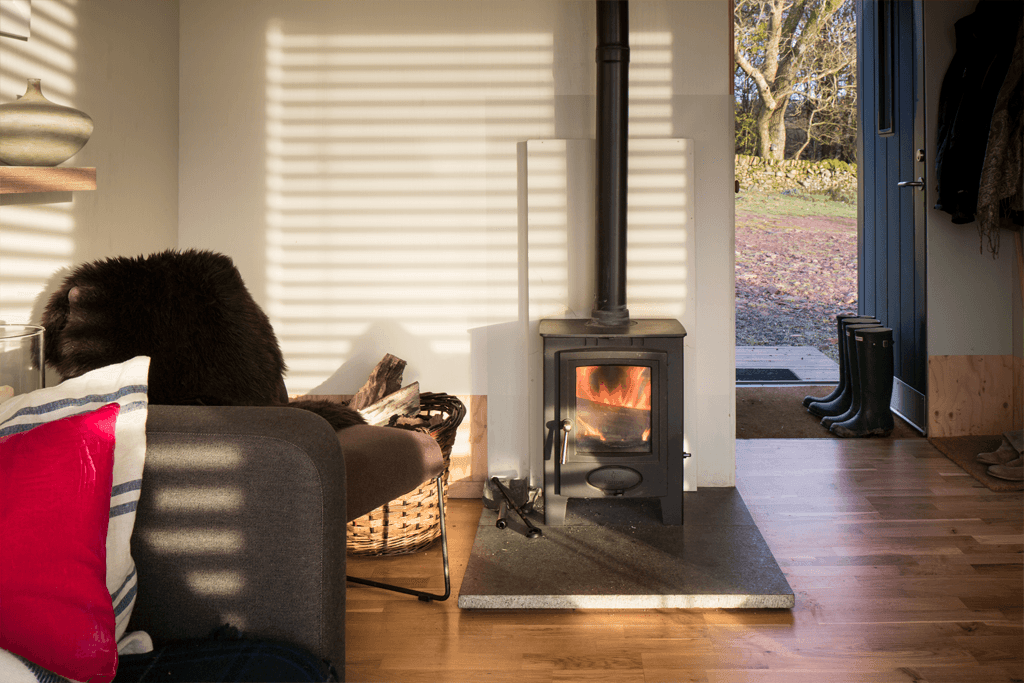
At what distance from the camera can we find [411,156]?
3084 mm

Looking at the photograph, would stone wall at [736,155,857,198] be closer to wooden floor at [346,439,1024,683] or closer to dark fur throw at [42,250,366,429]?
wooden floor at [346,439,1024,683]

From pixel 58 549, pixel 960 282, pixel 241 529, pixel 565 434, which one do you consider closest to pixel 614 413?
pixel 565 434

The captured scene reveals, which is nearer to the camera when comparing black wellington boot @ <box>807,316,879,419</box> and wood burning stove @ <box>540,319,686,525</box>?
wood burning stove @ <box>540,319,686,525</box>

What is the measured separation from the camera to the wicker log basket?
2.63 m

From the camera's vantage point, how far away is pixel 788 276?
20.2 feet

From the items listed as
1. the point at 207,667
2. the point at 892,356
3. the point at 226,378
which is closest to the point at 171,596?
the point at 207,667

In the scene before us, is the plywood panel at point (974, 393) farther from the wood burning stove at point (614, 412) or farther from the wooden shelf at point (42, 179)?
the wooden shelf at point (42, 179)

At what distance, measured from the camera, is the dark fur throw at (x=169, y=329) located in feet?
5.66

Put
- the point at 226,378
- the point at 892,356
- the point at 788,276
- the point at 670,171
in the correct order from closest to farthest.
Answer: the point at 226,378
the point at 670,171
the point at 892,356
the point at 788,276

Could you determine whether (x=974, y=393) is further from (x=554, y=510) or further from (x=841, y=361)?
(x=554, y=510)

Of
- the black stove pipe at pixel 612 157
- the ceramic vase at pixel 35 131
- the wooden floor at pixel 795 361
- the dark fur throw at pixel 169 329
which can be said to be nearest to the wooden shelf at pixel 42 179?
the ceramic vase at pixel 35 131

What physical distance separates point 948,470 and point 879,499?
0.53 m

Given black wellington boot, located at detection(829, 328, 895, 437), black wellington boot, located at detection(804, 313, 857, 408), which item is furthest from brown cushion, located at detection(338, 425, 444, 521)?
black wellington boot, located at detection(804, 313, 857, 408)

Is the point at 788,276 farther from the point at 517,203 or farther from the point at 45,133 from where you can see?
the point at 45,133
